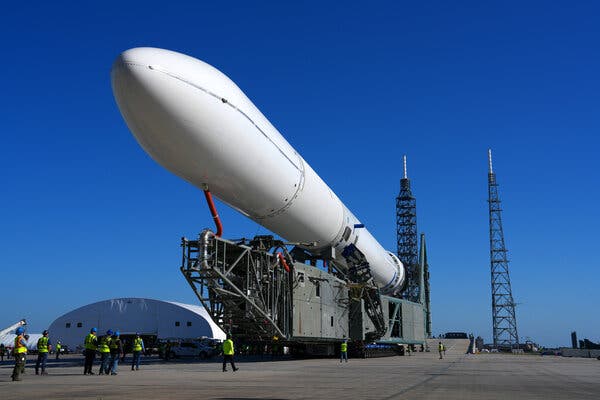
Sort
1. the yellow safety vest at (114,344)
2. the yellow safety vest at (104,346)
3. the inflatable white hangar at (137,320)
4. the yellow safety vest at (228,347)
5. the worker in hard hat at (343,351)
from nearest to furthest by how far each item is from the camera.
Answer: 1. the yellow safety vest at (104,346)
2. the yellow safety vest at (114,344)
3. the yellow safety vest at (228,347)
4. the worker in hard hat at (343,351)
5. the inflatable white hangar at (137,320)

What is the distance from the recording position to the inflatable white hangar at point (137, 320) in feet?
155

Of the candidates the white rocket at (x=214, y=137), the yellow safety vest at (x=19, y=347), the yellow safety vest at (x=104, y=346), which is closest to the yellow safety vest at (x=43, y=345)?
the yellow safety vest at (x=104, y=346)

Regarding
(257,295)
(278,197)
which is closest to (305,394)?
(278,197)

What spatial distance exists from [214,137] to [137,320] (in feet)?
122

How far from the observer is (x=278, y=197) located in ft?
55.0

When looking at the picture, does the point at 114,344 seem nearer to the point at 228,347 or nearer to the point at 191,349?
the point at 228,347

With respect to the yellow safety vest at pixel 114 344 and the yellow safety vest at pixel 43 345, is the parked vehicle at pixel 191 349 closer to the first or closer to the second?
the yellow safety vest at pixel 114 344

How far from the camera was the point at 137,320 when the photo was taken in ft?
156

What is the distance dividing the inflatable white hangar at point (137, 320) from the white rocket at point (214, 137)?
1224 inches

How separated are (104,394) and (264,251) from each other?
9877 mm

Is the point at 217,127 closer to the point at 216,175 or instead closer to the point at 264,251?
the point at 216,175

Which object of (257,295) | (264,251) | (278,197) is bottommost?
(257,295)

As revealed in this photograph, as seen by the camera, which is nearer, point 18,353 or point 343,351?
point 18,353

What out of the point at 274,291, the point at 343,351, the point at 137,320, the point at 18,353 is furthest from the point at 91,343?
the point at 137,320
